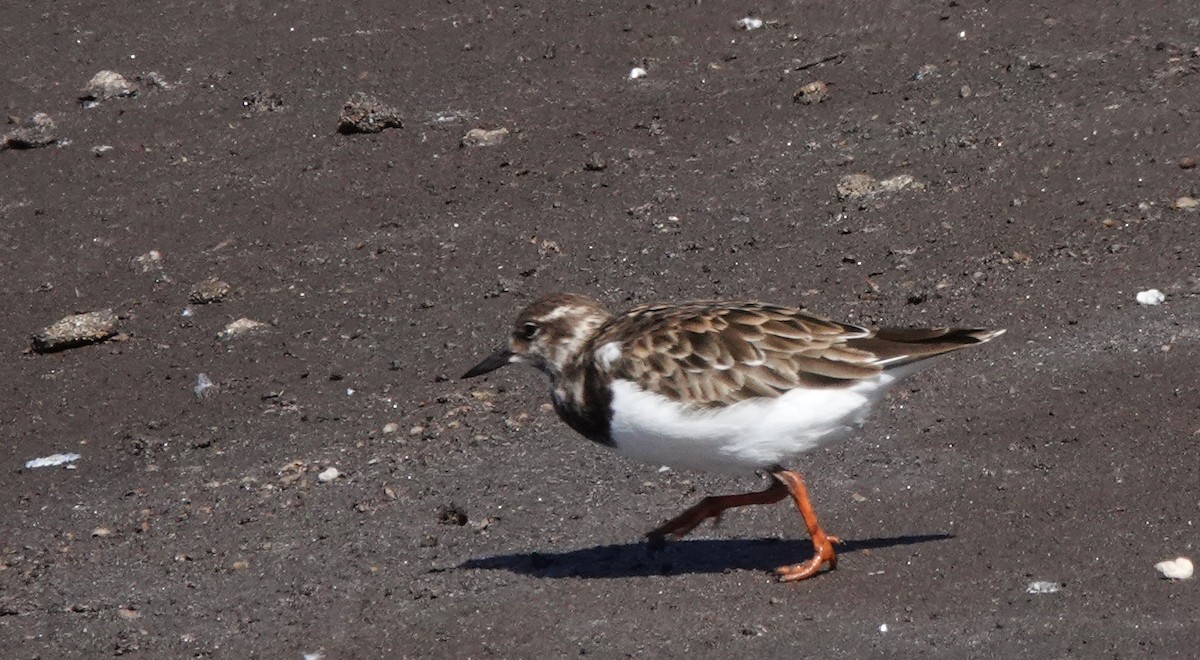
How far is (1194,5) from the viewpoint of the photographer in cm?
1216

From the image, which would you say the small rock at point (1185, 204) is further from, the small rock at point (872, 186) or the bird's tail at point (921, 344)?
the bird's tail at point (921, 344)

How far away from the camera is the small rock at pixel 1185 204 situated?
981 cm

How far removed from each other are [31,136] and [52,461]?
466cm

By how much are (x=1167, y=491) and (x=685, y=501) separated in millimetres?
2283

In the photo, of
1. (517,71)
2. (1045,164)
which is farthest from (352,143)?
(1045,164)

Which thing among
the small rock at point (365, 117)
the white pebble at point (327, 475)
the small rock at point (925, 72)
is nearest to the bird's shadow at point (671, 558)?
the white pebble at point (327, 475)

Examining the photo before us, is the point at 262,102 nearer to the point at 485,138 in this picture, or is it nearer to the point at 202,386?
the point at 485,138

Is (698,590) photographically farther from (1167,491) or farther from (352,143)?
(352,143)

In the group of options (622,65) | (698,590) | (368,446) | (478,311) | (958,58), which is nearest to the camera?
(698,590)

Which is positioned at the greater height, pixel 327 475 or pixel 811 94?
pixel 811 94

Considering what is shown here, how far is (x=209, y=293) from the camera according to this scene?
10.8 m

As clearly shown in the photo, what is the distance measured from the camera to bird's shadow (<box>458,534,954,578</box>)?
734 centimetres

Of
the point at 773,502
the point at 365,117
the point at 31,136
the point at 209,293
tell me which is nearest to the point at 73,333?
the point at 209,293

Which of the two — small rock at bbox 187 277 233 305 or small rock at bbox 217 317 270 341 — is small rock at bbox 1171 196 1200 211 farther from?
small rock at bbox 187 277 233 305
